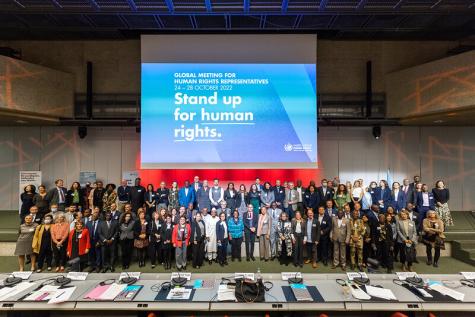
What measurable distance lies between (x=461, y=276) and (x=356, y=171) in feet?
15.7

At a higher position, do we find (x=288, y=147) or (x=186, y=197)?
(x=288, y=147)

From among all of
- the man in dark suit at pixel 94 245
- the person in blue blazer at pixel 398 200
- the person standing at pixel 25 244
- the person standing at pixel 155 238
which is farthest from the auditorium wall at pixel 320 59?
the person standing at pixel 155 238

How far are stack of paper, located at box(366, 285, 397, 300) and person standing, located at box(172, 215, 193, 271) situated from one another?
4166 mm

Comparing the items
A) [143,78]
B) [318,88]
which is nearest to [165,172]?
[143,78]

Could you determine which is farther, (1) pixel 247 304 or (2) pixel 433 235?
(2) pixel 433 235

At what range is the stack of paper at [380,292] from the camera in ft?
16.4

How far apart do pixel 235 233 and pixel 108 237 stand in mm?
3215

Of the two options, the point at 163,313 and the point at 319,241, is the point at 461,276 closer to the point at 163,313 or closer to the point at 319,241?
the point at 319,241

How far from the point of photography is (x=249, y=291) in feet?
16.5

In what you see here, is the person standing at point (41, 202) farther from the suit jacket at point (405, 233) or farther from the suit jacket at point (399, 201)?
the suit jacket at point (399, 201)

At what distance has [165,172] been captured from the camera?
390 inches

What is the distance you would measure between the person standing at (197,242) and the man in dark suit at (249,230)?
1175mm

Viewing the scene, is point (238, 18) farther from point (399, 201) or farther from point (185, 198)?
point (399, 201)

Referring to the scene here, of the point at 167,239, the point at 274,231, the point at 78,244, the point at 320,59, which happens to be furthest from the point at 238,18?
the point at 78,244
